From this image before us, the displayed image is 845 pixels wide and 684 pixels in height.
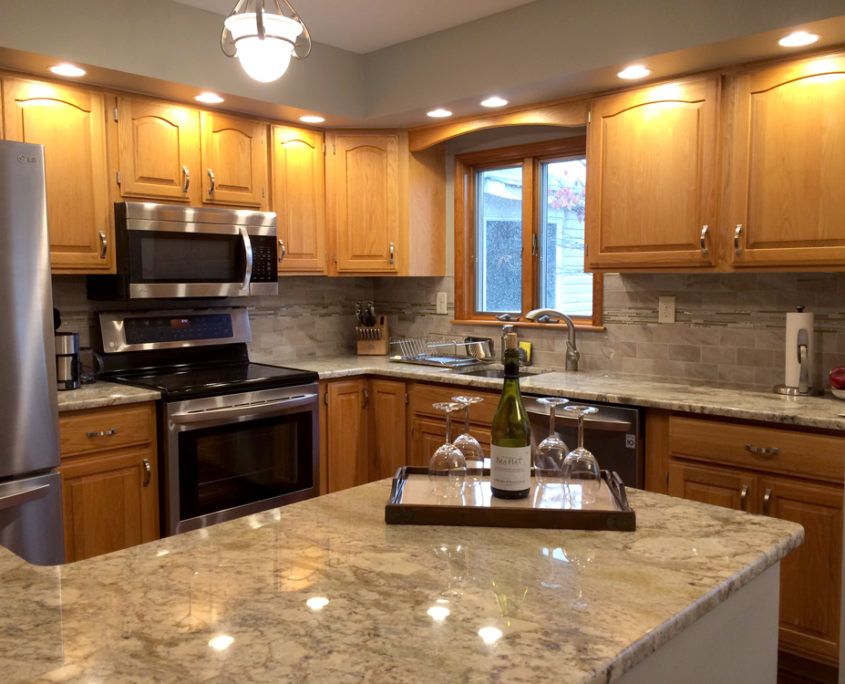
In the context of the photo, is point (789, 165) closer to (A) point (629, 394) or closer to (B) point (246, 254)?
(A) point (629, 394)

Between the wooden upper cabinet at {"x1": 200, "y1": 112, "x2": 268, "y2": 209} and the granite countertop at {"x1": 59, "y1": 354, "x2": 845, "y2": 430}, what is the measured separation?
961 millimetres

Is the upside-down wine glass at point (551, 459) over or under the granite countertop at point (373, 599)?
over

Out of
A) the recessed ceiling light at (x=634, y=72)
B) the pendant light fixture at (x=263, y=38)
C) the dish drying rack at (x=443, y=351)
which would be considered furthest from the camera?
the dish drying rack at (x=443, y=351)

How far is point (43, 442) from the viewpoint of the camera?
8.70ft

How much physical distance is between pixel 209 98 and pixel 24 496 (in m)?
1.93

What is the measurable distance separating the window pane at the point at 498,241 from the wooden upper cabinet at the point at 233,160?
1.26m

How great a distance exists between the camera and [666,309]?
3.41 meters

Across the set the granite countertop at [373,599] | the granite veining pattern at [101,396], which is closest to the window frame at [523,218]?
the granite veining pattern at [101,396]

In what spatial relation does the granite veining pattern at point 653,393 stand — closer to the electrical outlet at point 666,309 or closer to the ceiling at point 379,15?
the electrical outlet at point 666,309

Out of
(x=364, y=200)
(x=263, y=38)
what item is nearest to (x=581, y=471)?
(x=263, y=38)

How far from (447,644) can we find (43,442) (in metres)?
2.22

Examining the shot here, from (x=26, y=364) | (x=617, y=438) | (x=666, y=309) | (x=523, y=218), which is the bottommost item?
(x=617, y=438)

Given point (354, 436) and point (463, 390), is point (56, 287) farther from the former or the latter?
point (463, 390)

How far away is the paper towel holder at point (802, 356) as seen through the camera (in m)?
2.84
